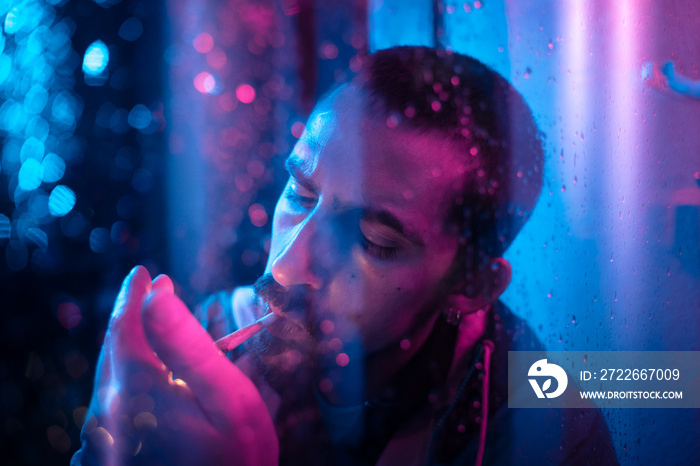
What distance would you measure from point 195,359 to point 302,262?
0.39ft

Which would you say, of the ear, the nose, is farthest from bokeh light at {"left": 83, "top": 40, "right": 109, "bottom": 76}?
the ear

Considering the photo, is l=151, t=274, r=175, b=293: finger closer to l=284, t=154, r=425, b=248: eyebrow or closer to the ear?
l=284, t=154, r=425, b=248: eyebrow

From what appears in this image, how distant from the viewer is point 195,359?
1.06 feet

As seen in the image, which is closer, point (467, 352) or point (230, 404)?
point (230, 404)

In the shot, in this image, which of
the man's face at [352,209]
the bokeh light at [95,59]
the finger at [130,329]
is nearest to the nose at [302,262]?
the man's face at [352,209]

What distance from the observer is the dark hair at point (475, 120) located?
14.4 inches

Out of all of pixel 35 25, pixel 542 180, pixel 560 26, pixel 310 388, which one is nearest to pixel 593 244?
pixel 542 180

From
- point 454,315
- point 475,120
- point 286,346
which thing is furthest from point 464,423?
point 475,120

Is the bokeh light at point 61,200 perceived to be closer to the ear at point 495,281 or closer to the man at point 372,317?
the man at point 372,317

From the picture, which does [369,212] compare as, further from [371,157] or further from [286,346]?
[286,346]

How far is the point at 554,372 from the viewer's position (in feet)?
1.34

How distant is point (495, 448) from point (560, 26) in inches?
18.0

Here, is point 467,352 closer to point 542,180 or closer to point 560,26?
point 542,180

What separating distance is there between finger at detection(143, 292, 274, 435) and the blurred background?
6 cm
